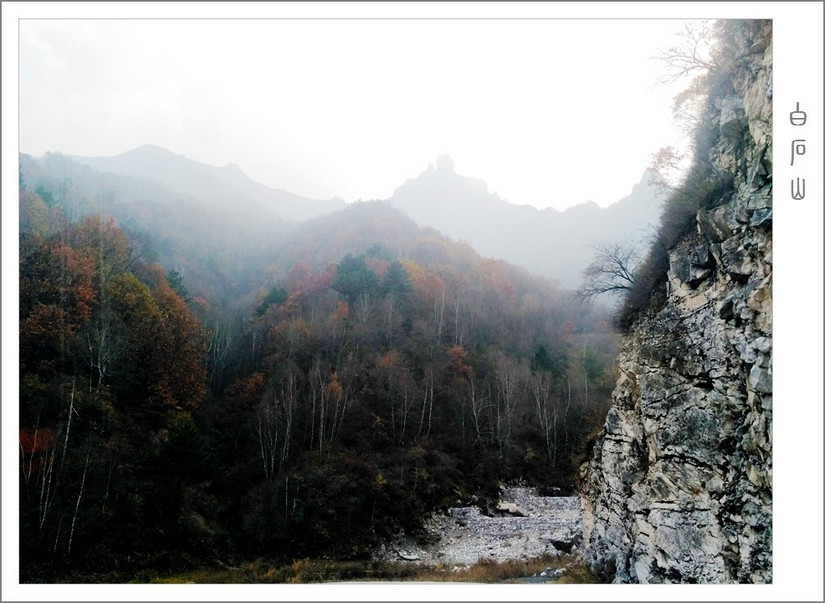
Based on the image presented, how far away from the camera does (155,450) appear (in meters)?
11.5

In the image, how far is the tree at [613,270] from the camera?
9.23 meters

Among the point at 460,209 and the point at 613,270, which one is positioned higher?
the point at 460,209

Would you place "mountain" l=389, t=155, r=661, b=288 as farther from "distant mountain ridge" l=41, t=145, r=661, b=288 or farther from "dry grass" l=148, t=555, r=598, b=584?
"dry grass" l=148, t=555, r=598, b=584

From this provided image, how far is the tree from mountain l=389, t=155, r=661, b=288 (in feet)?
23.0

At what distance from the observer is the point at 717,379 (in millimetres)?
6234

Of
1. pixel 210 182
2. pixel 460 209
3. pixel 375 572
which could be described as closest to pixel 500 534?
pixel 375 572

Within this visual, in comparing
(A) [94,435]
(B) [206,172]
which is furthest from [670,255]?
(B) [206,172]

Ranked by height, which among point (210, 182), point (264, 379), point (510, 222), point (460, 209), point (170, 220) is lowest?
point (264, 379)

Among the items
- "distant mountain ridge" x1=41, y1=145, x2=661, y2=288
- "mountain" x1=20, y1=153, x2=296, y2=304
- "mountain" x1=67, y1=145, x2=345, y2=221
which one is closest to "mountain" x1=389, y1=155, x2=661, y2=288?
"distant mountain ridge" x1=41, y1=145, x2=661, y2=288

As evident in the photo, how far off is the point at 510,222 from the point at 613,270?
1433 cm

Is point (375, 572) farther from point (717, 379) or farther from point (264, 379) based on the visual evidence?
point (717, 379)

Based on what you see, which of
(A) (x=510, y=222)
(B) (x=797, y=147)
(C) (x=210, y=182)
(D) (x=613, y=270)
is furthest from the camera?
(A) (x=510, y=222)

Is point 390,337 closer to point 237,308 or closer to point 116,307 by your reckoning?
point 237,308

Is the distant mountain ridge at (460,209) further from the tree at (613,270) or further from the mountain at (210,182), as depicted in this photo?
the tree at (613,270)
